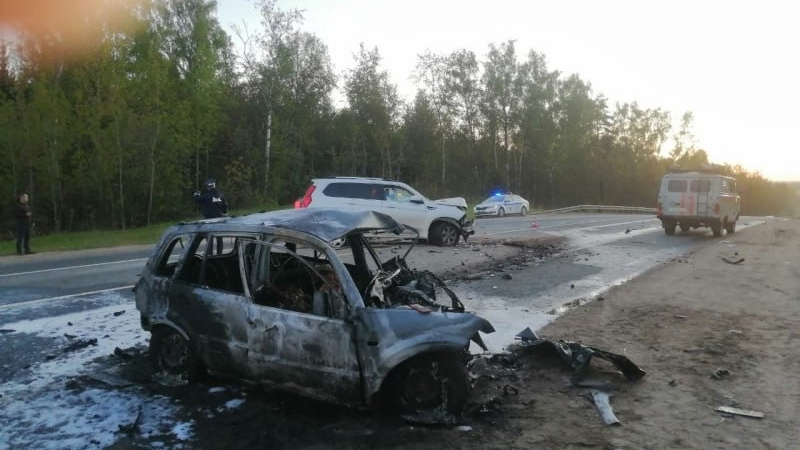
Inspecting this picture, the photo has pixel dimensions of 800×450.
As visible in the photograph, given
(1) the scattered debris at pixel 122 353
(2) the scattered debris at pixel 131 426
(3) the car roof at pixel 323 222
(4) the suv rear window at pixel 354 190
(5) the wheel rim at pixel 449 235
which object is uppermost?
(4) the suv rear window at pixel 354 190

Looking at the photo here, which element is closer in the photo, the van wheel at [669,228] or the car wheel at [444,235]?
the car wheel at [444,235]

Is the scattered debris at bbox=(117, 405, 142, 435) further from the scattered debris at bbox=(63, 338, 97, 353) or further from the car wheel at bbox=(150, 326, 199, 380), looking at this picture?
the scattered debris at bbox=(63, 338, 97, 353)

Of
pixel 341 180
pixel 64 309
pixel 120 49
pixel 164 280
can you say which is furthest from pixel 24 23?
pixel 164 280

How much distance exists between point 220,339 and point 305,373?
0.93 metres

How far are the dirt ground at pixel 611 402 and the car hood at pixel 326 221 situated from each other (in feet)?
4.83

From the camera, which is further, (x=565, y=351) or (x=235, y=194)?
(x=235, y=194)

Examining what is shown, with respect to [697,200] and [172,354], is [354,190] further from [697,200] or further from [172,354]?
[697,200]

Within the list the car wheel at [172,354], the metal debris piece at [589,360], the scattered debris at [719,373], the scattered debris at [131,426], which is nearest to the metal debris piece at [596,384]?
the metal debris piece at [589,360]

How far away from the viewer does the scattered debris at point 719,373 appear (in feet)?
19.0

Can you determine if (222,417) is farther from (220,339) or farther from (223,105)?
(223,105)

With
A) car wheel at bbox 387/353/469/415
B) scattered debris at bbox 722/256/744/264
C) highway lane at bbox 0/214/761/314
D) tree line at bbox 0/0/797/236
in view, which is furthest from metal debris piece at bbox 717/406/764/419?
tree line at bbox 0/0/797/236

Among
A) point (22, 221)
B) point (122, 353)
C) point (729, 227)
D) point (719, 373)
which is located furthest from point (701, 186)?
point (22, 221)

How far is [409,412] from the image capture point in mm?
4469

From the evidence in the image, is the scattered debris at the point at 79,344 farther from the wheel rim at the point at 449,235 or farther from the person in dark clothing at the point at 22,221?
the wheel rim at the point at 449,235
